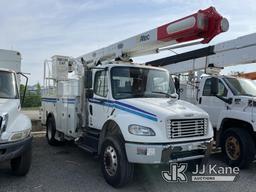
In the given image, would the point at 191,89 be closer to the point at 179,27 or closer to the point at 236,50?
the point at 236,50

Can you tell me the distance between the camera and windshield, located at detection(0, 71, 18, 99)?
6309mm

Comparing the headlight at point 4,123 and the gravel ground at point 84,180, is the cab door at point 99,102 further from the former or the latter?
the headlight at point 4,123

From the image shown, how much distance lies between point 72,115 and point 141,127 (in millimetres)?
3109

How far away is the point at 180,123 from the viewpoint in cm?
545

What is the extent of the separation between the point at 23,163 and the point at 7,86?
1.76 metres

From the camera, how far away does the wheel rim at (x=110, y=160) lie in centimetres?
557

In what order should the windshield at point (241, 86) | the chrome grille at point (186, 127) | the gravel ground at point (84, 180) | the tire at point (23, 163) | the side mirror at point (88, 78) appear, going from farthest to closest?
1. the windshield at point (241, 86)
2. the side mirror at point (88, 78)
3. the tire at point (23, 163)
4. the gravel ground at point (84, 180)
5. the chrome grille at point (186, 127)

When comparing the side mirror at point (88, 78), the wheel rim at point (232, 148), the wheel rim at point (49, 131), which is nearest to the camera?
the side mirror at point (88, 78)

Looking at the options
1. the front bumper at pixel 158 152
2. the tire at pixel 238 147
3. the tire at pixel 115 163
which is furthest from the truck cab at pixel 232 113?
the tire at pixel 115 163

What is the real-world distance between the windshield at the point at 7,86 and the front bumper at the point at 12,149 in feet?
4.35

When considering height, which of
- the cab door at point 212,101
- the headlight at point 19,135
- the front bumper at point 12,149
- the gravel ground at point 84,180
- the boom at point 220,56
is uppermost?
the boom at point 220,56

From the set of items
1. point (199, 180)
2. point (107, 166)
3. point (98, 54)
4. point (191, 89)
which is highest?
point (98, 54)

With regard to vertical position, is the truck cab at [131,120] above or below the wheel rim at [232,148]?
above

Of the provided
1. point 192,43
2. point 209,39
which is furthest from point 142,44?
point 209,39
